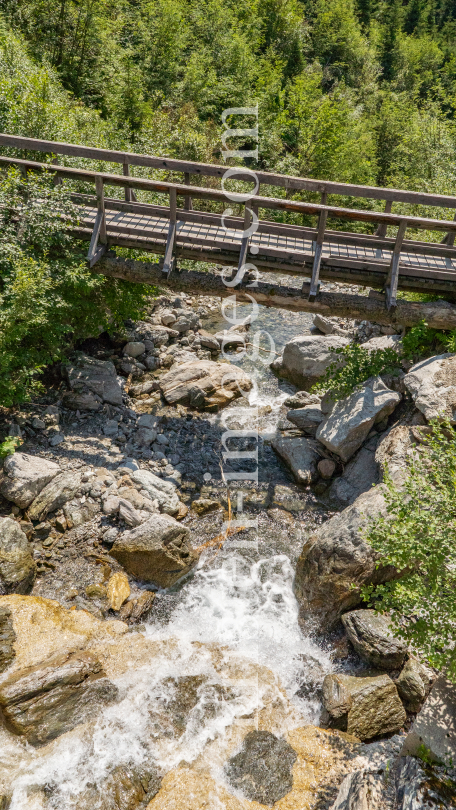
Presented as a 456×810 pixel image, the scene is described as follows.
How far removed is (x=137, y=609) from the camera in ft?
25.8

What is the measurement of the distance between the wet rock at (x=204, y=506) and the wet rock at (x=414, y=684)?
14.5ft

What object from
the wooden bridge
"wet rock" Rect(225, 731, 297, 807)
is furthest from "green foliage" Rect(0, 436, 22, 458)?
"wet rock" Rect(225, 731, 297, 807)

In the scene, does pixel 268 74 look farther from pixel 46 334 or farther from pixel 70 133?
pixel 46 334

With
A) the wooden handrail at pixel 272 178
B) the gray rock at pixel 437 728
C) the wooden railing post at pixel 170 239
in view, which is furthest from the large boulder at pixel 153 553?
the wooden handrail at pixel 272 178

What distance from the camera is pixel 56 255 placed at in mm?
10594

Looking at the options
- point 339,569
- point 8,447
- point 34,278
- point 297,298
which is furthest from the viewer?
point 297,298

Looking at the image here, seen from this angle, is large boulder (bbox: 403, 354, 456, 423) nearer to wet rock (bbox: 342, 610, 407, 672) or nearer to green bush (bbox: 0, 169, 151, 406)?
wet rock (bbox: 342, 610, 407, 672)

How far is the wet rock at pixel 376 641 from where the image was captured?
6.98 m

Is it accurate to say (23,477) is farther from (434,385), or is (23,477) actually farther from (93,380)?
(434,385)

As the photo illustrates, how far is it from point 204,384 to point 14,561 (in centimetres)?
640

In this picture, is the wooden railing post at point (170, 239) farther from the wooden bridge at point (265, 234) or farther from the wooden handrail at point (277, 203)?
the wooden handrail at point (277, 203)

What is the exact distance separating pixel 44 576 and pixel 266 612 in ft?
12.4

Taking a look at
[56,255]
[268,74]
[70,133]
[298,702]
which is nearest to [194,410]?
[56,255]

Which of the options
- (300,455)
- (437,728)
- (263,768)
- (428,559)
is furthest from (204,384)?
(437,728)
